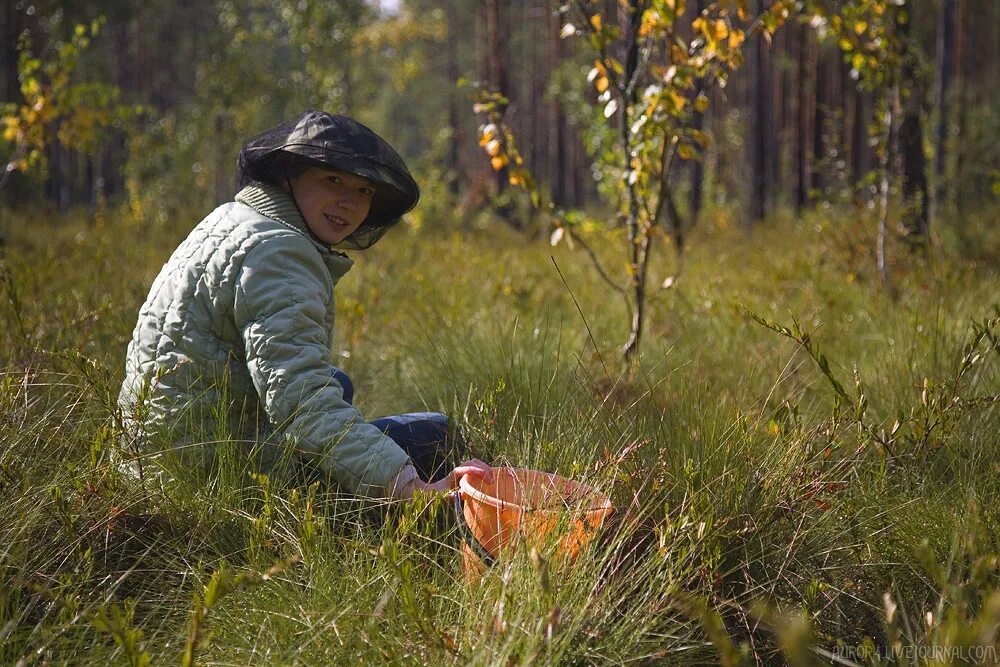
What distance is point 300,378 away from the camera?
219 centimetres

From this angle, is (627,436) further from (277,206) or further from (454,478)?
(277,206)

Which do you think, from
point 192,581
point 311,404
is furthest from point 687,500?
point 192,581

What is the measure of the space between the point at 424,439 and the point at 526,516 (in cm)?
84

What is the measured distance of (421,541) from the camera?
2.07m

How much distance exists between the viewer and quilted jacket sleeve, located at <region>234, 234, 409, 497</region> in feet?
7.09

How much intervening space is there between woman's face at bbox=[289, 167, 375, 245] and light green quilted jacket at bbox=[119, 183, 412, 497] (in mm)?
53

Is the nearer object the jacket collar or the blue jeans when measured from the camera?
Answer: the jacket collar

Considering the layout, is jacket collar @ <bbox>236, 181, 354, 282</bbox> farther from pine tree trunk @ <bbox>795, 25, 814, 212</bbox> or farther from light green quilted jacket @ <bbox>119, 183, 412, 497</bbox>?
pine tree trunk @ <bbox>795, 25, 814, 212</bbox>

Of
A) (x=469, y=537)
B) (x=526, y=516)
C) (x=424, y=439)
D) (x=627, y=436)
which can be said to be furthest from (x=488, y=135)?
(x=526, y=516)

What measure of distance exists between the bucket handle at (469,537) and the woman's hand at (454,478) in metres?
0.06

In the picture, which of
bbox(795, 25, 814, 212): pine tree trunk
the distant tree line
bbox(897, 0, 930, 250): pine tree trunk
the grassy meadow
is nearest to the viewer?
the grassy meadow

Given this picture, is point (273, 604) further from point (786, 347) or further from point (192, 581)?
point (786, 347)

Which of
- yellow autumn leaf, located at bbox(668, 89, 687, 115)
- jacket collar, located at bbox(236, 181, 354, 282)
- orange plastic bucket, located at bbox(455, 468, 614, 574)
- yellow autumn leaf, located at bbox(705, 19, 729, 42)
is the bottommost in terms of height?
orange plastic bucket, located at bbox(455, 468, 614, 574)

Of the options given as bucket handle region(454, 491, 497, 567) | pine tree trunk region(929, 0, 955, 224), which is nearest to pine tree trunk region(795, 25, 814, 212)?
pine tree trunk region(929, 0, 955, 224)
